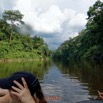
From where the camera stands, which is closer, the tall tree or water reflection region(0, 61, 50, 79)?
water reflection region(0, 61, 50, 79)

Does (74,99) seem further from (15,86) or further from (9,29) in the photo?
(9,29)

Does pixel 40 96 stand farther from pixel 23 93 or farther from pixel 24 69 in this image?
pixel 24 69

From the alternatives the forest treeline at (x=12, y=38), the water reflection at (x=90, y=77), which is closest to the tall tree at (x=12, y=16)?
the forest treeline at (x=12, y=38)

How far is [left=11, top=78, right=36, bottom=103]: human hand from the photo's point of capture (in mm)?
1980

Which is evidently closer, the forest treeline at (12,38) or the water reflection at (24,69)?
the water reflection at (24,69)

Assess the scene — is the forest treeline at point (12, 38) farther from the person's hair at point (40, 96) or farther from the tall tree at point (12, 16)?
the person's hair at point (40, 96)

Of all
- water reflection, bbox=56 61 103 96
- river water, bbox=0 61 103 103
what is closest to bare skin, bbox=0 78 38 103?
river water, bbox=0 61 103 103

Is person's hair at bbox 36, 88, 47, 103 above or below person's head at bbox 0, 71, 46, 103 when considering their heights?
below

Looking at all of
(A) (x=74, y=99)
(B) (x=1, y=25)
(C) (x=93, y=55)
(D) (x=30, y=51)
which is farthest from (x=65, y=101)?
(D) (x=30, y=51)

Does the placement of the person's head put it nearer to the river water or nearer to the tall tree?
the river water

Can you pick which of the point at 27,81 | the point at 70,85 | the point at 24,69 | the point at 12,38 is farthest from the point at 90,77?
the point at 12,38

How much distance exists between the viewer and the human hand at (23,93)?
1.98 meters

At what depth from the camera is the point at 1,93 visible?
205 centimetres

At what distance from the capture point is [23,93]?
1.99 m
